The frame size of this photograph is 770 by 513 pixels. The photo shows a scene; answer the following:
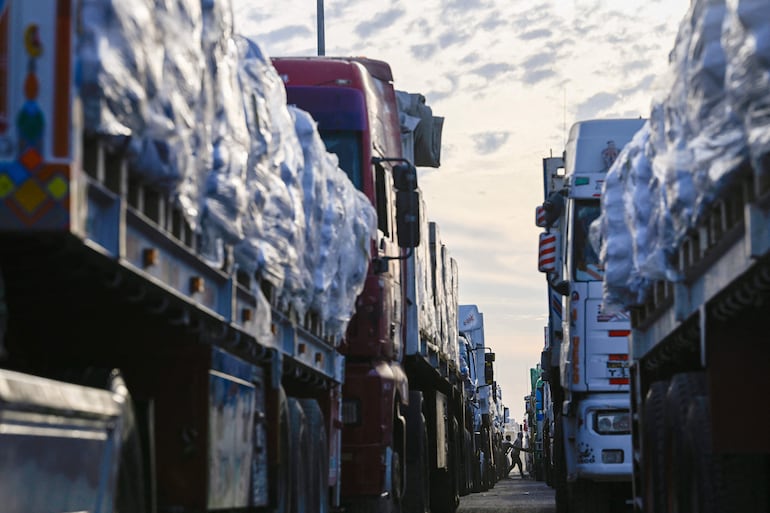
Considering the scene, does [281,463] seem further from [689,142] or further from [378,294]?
[378,294]

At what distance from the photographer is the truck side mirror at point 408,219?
11898 mm

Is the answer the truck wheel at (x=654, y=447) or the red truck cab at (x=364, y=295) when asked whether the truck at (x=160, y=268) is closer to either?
the red truck cab at (x=364, y=295)

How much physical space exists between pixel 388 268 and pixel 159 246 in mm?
6818

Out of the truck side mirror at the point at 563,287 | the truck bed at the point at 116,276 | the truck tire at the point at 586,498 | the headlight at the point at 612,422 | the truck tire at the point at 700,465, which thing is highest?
the truck side mirror at the point at 563,287

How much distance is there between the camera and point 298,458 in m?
8.73

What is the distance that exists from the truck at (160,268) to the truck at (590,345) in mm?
4378

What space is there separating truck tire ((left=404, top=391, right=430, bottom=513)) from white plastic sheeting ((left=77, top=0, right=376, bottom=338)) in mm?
3642

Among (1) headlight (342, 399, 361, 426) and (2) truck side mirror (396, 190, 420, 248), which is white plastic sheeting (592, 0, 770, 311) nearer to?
(2) truck side mirror (396, 190, 420, 248)

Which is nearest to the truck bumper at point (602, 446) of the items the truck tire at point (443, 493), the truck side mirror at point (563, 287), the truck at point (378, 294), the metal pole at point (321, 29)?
the truck side mirror at point (563, 287)

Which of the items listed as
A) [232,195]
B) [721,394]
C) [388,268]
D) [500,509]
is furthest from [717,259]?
[500,509]

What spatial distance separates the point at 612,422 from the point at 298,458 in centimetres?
611

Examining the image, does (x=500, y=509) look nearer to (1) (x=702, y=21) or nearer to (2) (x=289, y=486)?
(2) (x=289, y=486)

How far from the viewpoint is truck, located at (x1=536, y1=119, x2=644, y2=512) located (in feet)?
46.6

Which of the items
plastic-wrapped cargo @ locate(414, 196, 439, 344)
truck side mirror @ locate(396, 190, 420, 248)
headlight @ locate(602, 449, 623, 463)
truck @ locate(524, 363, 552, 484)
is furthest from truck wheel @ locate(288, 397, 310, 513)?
truck @ locate(524, 363, 552, 484)
